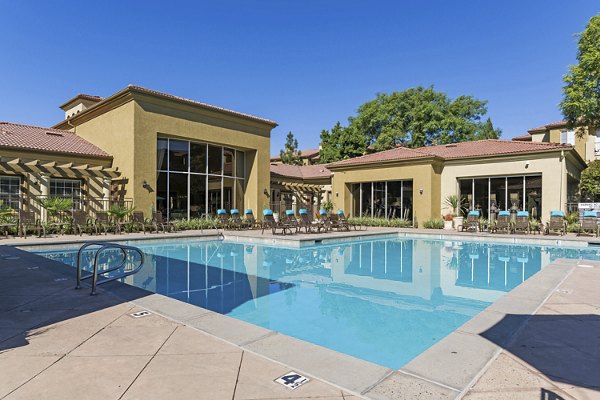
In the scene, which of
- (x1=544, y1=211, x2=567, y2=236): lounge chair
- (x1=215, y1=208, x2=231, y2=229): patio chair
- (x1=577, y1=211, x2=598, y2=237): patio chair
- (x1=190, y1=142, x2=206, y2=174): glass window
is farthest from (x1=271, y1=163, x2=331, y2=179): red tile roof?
(x1=577, y1=211, x2=598, y2=237): patio chair

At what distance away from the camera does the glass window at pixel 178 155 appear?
59.7 feet

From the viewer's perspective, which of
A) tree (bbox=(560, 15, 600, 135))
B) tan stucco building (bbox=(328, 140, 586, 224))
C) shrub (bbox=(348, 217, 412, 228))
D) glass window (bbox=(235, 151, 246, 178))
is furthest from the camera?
glass window (bbox=(235, 151, 246, 178))

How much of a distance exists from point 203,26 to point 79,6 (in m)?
5.47

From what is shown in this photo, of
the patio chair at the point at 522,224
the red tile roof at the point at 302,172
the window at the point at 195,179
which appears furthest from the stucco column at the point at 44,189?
the patio chair at the point at 522,224

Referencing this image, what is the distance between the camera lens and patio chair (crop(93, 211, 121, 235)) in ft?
48.2

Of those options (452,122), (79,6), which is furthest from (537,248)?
(452,122)

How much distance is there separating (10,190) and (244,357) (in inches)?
682

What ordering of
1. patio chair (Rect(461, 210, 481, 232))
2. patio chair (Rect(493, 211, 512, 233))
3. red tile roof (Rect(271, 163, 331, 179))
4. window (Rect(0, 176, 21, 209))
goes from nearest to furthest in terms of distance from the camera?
window (Rect(0, 176, 21, 209)) → patio chair (Rect(493, 211, 512, 233)) → patio chair (Rect(461, 210, 481, 232)) → red tile roof (Rect(271, 163, 331, 179))

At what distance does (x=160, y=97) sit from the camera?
17.2m

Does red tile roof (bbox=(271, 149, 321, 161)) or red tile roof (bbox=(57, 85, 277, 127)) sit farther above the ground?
red tile roof (bbox=(271, 149, 321, 161))

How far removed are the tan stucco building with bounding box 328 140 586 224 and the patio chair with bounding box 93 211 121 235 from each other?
47.1 ft

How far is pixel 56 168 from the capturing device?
15531mm

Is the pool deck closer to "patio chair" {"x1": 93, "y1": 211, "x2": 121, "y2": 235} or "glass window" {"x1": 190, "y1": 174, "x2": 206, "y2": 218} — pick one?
"patio chair" {"x1": 93, "y1": 211, "x2": 121, "y2": 235}

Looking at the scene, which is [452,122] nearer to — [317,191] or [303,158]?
[317,191]
